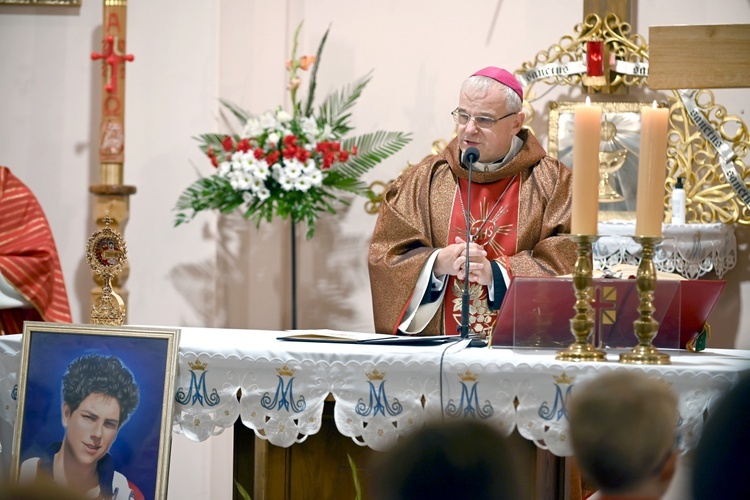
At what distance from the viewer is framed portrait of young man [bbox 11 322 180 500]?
9.94ft

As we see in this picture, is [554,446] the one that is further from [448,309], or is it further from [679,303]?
[448,309]

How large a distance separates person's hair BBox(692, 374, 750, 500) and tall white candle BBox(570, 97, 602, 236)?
1593 millimetres

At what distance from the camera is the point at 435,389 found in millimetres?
2850

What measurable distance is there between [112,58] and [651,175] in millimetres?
3331

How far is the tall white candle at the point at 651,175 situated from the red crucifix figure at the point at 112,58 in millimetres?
3218

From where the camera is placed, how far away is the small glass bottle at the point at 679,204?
15.9 feet

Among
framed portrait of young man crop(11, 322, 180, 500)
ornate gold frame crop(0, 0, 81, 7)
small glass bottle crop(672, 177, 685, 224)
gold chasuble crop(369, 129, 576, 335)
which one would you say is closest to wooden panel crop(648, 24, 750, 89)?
gold chasuble crop(369, 129, 576, 335)

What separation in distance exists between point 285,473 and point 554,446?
2.88ft

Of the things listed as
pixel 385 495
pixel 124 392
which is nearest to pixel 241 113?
pixel 124 392

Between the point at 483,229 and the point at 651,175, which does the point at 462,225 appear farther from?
the point at 651,175

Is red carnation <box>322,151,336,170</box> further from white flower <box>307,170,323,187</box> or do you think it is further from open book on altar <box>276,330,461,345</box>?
open book on altar <box>276,330,461,345</box>

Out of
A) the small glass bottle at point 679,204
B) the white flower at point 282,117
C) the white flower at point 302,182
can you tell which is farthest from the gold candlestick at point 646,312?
the white flower at point 282,117

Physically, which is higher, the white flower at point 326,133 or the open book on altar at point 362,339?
the white flower at point 326,133

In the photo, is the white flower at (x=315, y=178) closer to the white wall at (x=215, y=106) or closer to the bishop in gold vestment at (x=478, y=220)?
the white wall at (x=215, y=106)
